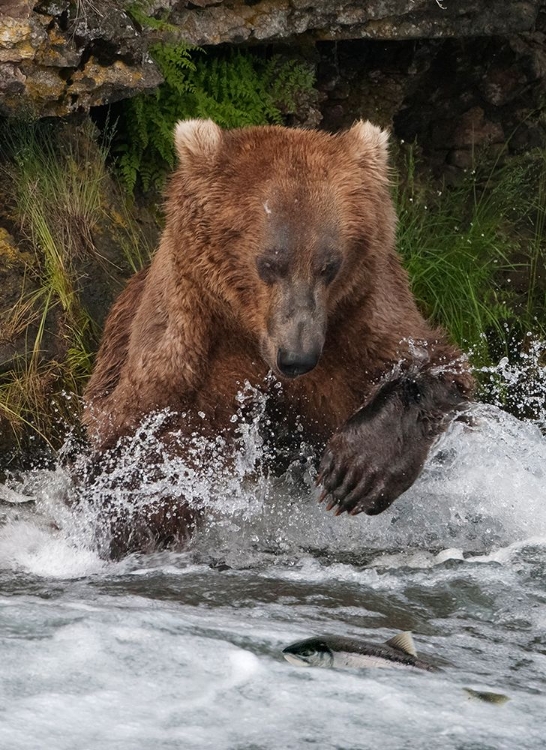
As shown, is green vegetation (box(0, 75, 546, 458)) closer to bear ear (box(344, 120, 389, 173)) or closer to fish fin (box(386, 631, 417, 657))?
bear ear (box(344, 120, 389, 173))

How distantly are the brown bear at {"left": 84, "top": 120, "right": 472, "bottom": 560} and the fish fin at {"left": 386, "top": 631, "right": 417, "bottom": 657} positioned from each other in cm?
121

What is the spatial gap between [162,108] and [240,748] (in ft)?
15.9

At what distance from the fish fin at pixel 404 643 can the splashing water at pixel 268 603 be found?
88 mm

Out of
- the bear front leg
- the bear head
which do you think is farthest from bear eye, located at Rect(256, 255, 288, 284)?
the bear front leg

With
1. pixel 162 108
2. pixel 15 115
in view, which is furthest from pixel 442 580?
pixel 162 108

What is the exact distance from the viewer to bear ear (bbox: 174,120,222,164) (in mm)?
5125

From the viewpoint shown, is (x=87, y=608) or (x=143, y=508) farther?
(x=143, y=508)

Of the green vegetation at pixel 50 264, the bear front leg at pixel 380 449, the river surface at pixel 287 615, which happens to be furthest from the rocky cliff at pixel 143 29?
the bear front leg at pixel 380 449

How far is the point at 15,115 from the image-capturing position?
21.3 ft

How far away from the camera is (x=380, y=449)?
16.7 feet

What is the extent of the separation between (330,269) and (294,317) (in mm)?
302

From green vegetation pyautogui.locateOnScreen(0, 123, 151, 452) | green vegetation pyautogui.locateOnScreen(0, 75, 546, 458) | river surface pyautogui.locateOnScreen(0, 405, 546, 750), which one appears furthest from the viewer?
green vegetation pyautogui.locateOnScreen(0, 75, 546, 458)

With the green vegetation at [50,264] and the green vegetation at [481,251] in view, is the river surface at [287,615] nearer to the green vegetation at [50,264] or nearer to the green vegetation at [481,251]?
the green vegetation at [50,264]

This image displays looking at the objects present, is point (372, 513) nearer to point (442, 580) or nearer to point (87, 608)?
point (442, 580)
